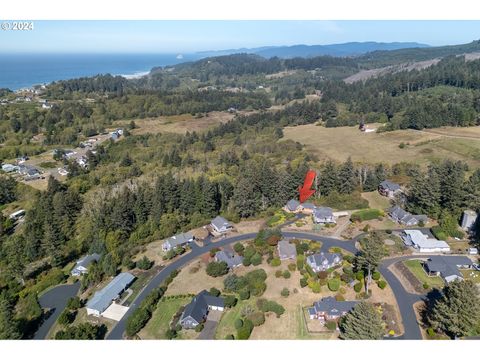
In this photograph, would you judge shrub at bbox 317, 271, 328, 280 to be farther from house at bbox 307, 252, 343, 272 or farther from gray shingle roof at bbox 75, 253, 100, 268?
A: gray shingle roof at bbox 75, 253, 100, 268

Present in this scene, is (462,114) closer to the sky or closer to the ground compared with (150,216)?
closer to the sky

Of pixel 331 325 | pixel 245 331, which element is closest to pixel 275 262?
pixel 331 325

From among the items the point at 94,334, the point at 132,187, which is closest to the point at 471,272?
the point at 94,334

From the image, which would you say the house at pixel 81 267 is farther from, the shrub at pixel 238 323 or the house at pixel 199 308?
the shrub at pixel 238 323

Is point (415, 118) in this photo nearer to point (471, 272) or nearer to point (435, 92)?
point (435, 92)

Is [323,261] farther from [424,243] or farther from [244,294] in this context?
[424,243]

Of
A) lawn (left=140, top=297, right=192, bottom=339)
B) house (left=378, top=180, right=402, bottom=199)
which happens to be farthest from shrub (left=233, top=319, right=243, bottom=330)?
house (left=378, top=180, right=402, bottom=199)
